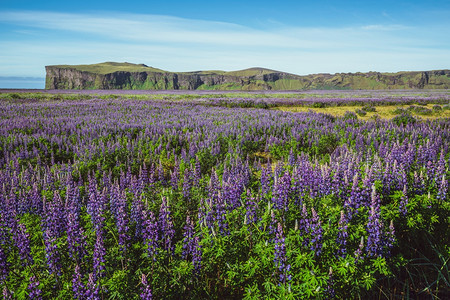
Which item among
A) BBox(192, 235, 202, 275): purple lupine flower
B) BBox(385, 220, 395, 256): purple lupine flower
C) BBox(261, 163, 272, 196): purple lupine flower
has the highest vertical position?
BBox(261, 163, 272, 196): purple lupine flower

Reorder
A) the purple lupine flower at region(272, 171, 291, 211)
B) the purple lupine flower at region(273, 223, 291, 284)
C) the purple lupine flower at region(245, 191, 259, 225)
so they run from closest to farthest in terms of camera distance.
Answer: the purple lupine flower at region(273, 223, 291, 284)
the purple lupine flower at region(245, 191, 259, 225)
the purple lupine flower at region(272, 171, 291, 211)

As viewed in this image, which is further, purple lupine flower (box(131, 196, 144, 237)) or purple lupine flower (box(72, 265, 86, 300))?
purple lupine flower (box(131, 196, 144, 237))

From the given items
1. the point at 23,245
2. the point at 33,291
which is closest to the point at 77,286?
the point at 33,291

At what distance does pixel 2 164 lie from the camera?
9.34m

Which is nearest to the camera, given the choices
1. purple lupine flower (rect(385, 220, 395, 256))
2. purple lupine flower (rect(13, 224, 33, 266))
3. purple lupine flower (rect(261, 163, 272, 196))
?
purple lupine flower (rect(13, 224, 33, 266))

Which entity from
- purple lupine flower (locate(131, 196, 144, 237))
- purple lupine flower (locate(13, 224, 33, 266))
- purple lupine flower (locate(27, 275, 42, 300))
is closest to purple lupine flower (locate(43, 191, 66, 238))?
purple lupine flower (locate(13, 224, 33, 266))

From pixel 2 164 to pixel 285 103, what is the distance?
30941mm

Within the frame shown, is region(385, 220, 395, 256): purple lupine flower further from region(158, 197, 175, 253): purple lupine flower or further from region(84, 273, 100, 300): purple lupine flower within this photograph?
region(84, 273, 100, 300): purple lupine flower

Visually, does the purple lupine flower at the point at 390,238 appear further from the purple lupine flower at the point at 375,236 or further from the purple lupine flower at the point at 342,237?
the purple lupine flower at the point at 342,237

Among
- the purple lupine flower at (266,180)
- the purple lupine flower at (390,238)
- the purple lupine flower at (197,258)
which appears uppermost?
the purple lupine flower at (266,180)

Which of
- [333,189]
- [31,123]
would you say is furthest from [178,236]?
[31,123]

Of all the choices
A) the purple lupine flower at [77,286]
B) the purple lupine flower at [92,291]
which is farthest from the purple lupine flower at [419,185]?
the purple lupine flower at [77,286]

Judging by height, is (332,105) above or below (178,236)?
above

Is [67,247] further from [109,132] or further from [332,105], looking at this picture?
[332,105]
